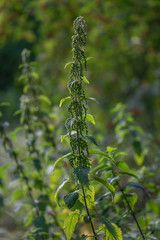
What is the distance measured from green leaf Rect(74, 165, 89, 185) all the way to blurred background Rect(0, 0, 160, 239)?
6.94ft

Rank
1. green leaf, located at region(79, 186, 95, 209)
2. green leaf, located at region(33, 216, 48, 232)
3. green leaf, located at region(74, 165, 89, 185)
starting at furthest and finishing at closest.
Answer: green leaf, located at region(33, 216, 48, 232)
green leaf, located at region(79, 186, 95, 209)
green leaf, located at region(74, 165, 89, 185)

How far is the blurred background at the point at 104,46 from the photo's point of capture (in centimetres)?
366

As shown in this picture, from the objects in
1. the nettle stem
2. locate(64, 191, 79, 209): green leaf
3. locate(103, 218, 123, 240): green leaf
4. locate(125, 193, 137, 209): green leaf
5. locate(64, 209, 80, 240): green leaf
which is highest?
the nettle stem

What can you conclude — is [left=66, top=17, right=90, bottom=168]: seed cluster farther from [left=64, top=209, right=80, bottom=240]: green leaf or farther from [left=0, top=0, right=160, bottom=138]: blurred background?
[left=0, top=0, right=160, bottom=138]: blurred background

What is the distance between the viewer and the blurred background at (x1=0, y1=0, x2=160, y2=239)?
3.66 meters

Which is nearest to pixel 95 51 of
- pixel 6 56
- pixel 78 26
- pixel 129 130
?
pixel 129 130

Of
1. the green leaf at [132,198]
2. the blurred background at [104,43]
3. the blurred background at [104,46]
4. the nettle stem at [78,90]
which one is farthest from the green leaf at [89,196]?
the blurred background at [104,43]

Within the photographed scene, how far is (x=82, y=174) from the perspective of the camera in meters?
0.86

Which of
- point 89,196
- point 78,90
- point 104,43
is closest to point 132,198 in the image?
point 89,196

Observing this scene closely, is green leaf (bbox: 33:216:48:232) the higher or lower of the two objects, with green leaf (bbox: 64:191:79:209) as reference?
higher

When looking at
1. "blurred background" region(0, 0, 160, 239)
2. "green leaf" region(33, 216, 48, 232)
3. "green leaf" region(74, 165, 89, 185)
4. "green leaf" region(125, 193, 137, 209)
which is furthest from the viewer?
"blurred background" region(0, 0, 160, 239)

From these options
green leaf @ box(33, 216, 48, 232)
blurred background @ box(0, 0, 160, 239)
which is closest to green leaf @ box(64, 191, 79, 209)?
green leaf @ box(33, 216, 48, 232)

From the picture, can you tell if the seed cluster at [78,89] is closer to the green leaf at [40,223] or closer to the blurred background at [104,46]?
the green leaf at [40,223]

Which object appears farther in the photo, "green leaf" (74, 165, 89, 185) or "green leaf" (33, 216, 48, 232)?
"green leaf" (33, 216, 48, 232)
